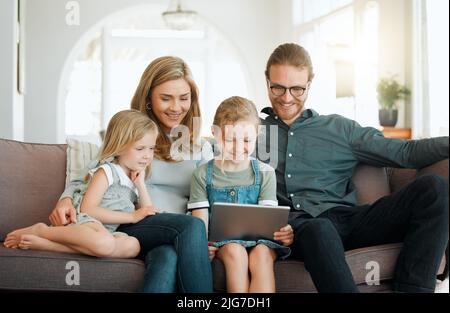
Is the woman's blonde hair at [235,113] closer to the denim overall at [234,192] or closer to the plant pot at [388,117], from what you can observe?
the denim overall at [234,192]

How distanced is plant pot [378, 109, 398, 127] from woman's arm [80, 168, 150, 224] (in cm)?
76

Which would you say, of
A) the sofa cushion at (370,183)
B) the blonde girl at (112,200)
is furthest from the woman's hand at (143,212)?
the sofa cushion at (370,183)

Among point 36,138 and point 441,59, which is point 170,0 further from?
point 441,59

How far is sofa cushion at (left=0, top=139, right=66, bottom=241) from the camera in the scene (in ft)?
6.70

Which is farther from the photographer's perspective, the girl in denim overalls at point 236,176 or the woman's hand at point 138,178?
the woman's hand at point 138,178

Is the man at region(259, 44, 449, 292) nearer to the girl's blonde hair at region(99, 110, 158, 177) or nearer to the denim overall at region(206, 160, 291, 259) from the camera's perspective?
the denim overall at region(206, 160, 291, 259)

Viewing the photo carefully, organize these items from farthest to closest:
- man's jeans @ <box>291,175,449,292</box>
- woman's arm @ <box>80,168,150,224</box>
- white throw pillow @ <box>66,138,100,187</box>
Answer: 1. white throw pillow @ <box>66,138,100,187</box>
2. woman's arm @ <box>80,168,150,224</box>
3. man's jeans @ <box>291,175,449,292</box>

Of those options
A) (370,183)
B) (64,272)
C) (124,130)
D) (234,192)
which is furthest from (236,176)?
(64,272)

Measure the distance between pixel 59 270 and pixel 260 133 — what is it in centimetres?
73

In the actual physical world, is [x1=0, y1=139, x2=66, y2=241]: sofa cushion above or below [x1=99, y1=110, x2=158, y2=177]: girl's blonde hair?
below

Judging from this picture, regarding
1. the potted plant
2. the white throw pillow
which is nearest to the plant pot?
the potted plant

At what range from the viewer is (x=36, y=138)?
2.09m

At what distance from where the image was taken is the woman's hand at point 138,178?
6.45 ft

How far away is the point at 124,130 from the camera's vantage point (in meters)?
1.91
